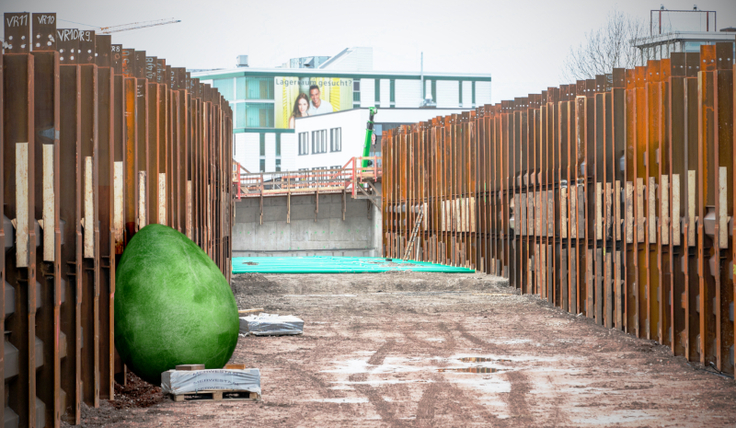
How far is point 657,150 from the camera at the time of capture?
35.1 feet

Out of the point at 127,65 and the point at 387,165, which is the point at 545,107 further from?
the point at 387,165

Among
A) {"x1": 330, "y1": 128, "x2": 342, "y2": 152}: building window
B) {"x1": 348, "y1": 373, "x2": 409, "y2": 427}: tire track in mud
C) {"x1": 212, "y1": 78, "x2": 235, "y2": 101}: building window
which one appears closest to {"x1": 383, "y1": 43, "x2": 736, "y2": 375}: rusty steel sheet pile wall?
{"x1": 348, "y1": 373, "x2": 409, "y2": 427}: tire track in mud

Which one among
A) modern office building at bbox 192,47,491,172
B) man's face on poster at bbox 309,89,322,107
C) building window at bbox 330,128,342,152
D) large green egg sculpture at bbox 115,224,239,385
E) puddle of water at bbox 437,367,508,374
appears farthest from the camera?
man's face on poster at bbox 309,89,322,107

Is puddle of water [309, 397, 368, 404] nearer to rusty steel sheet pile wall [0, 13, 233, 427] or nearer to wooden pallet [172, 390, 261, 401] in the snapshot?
wooden pallet [172, 390, 261, 401]

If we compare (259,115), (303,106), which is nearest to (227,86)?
(259,115)

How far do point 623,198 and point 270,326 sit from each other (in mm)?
5669

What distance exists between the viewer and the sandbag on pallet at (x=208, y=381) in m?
7.00

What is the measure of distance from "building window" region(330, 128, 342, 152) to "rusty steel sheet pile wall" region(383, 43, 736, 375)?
43.8 metres

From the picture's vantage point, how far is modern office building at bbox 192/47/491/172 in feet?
266

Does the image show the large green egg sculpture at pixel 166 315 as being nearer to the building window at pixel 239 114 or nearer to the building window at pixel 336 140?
the building window at pixel 336 140

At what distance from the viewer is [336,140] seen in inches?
2594

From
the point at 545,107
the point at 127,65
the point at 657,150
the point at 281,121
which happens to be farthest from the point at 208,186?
the point at 281,121

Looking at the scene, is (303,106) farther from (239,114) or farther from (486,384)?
(486,384)

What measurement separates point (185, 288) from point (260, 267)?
618 inches
